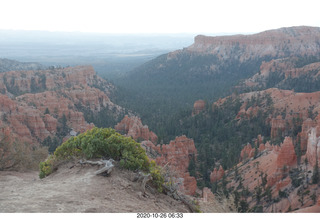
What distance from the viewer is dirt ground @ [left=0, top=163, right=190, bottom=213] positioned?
8.46 meters

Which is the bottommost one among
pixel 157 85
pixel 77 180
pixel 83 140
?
pixel 157 85

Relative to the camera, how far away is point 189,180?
25531 millimetres

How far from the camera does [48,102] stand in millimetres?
48844

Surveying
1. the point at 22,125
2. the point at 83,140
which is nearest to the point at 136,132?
the point at 22,125

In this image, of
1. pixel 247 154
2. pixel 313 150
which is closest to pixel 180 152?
pixel 247 154

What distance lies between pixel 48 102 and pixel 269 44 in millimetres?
99118

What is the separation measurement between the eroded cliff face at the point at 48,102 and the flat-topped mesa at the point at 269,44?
63351 mm

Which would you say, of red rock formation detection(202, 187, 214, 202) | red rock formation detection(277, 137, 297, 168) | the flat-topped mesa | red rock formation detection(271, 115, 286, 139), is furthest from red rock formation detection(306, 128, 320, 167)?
the flat-topped mesa

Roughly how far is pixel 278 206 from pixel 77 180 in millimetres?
13480

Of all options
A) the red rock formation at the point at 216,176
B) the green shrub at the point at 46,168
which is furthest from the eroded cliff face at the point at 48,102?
the green shrub at the point at 46,168

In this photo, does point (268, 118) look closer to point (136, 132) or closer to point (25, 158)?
point (136, 132)

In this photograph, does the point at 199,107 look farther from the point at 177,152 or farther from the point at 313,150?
the point at 313,150

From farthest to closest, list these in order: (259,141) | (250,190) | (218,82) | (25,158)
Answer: (218,82)
(259,141)
(250,190)
(25,158)

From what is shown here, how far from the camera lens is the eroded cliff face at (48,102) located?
3975 centimetres
